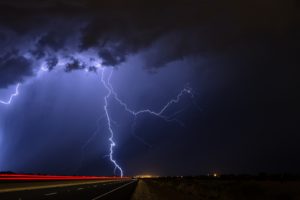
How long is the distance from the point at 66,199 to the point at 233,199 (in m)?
12.8

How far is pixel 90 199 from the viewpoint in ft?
61.9

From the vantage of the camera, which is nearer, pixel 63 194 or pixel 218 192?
pixel 63 194

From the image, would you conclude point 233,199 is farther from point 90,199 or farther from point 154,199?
point 90,199

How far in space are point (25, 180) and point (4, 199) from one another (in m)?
25.4

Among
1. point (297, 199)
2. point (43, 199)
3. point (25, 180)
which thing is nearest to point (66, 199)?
point (43, 199)

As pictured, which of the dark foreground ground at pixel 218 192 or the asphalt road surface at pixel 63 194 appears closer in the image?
the asphalt road surface at pixel 63 194

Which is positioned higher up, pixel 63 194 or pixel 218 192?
pixel 218 192

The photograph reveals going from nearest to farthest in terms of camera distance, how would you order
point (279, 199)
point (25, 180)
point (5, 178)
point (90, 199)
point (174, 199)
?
point (90, 199) < point (174, 199) < point (279, 199) < point (5, 178) < point (25, 180)

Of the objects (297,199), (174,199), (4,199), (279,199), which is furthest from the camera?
(279,199)

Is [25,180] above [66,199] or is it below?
above

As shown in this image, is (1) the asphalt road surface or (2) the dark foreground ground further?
(2) the dark foreground ground

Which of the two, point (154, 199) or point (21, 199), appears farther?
point (154, 199)

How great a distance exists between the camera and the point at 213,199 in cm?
2758

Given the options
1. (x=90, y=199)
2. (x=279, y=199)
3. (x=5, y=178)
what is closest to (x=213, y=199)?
(x=279, y=199)
